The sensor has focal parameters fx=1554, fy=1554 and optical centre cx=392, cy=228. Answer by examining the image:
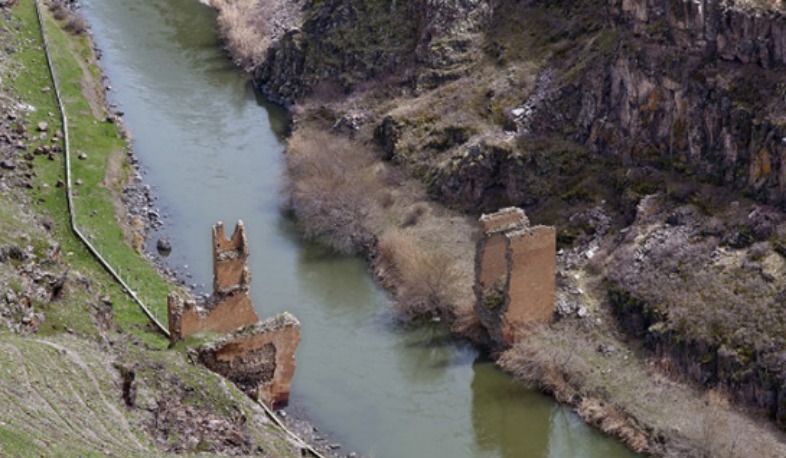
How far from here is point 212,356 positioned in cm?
4100

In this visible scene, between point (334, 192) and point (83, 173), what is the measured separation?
32.7 ft

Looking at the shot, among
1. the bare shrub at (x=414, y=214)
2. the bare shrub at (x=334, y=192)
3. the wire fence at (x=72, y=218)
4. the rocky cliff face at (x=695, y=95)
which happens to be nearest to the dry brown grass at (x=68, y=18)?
the wire fence at (x=72, y=218)

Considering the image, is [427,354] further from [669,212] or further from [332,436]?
[669,212]

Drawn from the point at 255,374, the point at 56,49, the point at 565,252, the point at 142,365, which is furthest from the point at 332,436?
the point at 56,49

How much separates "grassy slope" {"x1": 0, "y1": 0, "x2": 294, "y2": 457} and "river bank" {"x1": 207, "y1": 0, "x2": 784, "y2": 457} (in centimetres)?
769

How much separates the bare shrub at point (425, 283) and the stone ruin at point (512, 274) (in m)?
2.01

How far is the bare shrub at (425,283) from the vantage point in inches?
1975

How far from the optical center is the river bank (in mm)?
43406

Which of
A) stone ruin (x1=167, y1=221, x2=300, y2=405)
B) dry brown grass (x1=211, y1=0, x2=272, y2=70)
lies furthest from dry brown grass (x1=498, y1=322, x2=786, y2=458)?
dry brown grass (x1=211, y1=0, x2=272, y2=70)

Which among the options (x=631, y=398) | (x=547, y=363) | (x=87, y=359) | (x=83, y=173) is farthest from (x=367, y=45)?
(x=87, y=359)

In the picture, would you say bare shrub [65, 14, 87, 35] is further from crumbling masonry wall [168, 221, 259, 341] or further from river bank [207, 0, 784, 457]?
crumbling masonry wall [168, 221, 259, 341]

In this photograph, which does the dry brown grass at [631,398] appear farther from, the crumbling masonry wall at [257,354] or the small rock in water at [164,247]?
the small rock in water at [164,247]

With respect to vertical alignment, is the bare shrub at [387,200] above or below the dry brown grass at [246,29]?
below

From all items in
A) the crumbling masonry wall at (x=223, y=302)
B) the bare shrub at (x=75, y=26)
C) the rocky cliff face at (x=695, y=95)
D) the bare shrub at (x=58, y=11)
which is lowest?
the bare shrub at (x=75, y=26)
